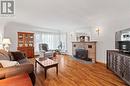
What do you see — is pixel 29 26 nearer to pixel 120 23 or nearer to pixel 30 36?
pixel 30 36

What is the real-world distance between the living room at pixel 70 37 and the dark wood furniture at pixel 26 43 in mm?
69

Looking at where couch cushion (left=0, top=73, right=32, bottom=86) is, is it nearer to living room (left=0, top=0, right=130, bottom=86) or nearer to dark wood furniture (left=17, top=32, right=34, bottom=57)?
living room (left=0, top=0, right=130, bottom=86)

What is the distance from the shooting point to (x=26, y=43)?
6.96 meters

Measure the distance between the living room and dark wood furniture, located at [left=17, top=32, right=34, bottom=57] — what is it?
69 mm

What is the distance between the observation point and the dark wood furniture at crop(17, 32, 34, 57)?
670 cm

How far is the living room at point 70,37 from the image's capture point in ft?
9.57

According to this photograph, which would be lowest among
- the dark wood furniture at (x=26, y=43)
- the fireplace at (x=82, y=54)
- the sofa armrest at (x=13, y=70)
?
the fireplace at (x=82, y=54)

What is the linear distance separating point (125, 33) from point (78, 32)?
3.98 metres

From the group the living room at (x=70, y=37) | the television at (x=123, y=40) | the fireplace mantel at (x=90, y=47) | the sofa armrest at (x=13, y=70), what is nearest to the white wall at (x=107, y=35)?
the living room at (x=70, y=37)

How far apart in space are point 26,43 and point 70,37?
3.33 meters

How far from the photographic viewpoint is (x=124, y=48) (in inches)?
135

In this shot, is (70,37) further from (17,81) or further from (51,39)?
(17,81)

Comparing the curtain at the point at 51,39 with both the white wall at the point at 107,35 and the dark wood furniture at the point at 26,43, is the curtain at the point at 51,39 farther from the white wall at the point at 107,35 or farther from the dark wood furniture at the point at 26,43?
the white wall at the point at 107,35

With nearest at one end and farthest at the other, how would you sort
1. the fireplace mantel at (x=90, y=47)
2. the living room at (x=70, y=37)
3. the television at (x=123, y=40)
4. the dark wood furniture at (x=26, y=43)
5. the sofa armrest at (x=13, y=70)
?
the sofa armrest at (x=13, y=70) < the living room at (x=70, y=37) < the television at (x=123, y=40) < the fireplace mantel at (x=90, y=47) < the dark wood furniture at (x=26, y=43)
